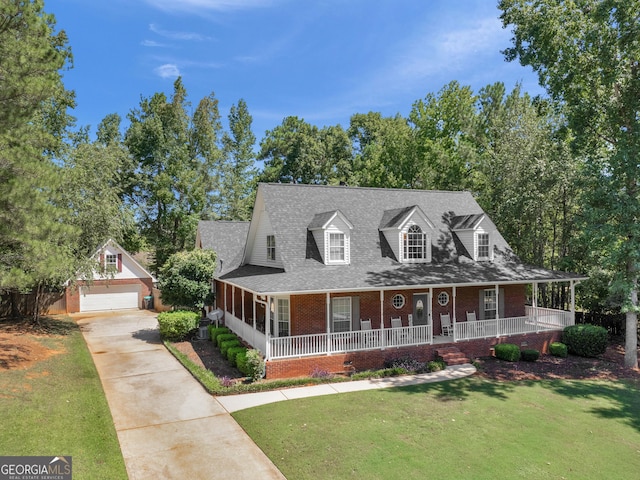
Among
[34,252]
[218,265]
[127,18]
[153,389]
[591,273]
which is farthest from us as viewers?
[218,265]

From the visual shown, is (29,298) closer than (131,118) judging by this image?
Yes

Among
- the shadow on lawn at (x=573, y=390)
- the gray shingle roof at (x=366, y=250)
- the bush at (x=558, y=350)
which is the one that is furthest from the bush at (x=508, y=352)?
the gray shingle roof at (x=366, y=250)

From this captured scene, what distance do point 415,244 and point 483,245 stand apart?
4.14 meters

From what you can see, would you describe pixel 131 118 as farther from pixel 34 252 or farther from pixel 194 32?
pixel 34 252

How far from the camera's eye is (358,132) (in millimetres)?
54688

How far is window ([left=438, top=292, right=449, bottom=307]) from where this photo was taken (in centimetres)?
1991

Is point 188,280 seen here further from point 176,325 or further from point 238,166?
point 238,166

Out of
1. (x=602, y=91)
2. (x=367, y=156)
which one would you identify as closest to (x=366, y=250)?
(x=602, y=91)

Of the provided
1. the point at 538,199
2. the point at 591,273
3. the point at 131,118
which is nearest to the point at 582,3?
the point at 538,199

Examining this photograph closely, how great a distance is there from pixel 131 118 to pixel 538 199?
1475 inches

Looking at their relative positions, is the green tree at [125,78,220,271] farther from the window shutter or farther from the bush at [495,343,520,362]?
the bush at [495,343,520,362]

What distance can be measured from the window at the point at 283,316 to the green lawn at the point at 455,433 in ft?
15.8

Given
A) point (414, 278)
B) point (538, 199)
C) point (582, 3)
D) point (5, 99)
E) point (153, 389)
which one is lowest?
point (153, 389)

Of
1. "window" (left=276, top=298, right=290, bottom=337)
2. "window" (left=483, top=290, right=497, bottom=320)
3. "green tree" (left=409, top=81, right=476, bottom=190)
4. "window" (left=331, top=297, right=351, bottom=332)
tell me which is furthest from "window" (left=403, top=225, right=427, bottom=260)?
"green tree" (left=409, top=81, right=476, bottom=190)
